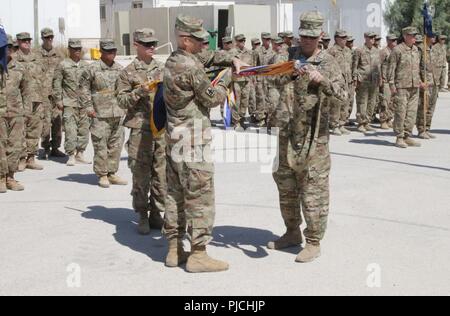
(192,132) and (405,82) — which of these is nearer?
(192,132)

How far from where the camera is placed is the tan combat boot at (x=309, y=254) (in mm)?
6372

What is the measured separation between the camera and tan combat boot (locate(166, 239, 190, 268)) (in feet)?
20.6

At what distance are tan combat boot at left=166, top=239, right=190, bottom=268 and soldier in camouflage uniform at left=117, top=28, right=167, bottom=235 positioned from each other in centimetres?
120

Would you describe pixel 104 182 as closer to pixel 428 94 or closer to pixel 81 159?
pixel 81 159

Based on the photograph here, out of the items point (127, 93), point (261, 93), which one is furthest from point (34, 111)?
point (261, 93)

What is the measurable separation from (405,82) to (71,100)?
19.5 feet

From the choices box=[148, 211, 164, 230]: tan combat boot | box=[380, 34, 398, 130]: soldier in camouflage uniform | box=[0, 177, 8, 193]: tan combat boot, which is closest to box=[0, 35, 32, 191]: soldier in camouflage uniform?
box=[0, 177, 8, 193]: tan combat boot

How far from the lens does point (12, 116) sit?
982cm

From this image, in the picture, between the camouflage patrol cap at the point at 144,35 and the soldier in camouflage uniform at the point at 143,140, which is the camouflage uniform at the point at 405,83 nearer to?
the soldier in camouflage uniform at the point at 143,140

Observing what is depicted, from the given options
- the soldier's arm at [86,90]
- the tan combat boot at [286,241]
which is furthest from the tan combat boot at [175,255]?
the soldier's arm at [86,90]

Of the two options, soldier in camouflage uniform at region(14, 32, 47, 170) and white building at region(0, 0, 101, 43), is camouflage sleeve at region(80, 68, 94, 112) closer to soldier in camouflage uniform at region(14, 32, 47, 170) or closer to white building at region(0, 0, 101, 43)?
soldier in camouflage uniform at region(14, 32, 47, 170)

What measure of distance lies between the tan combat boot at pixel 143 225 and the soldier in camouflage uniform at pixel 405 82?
6.84 meters
